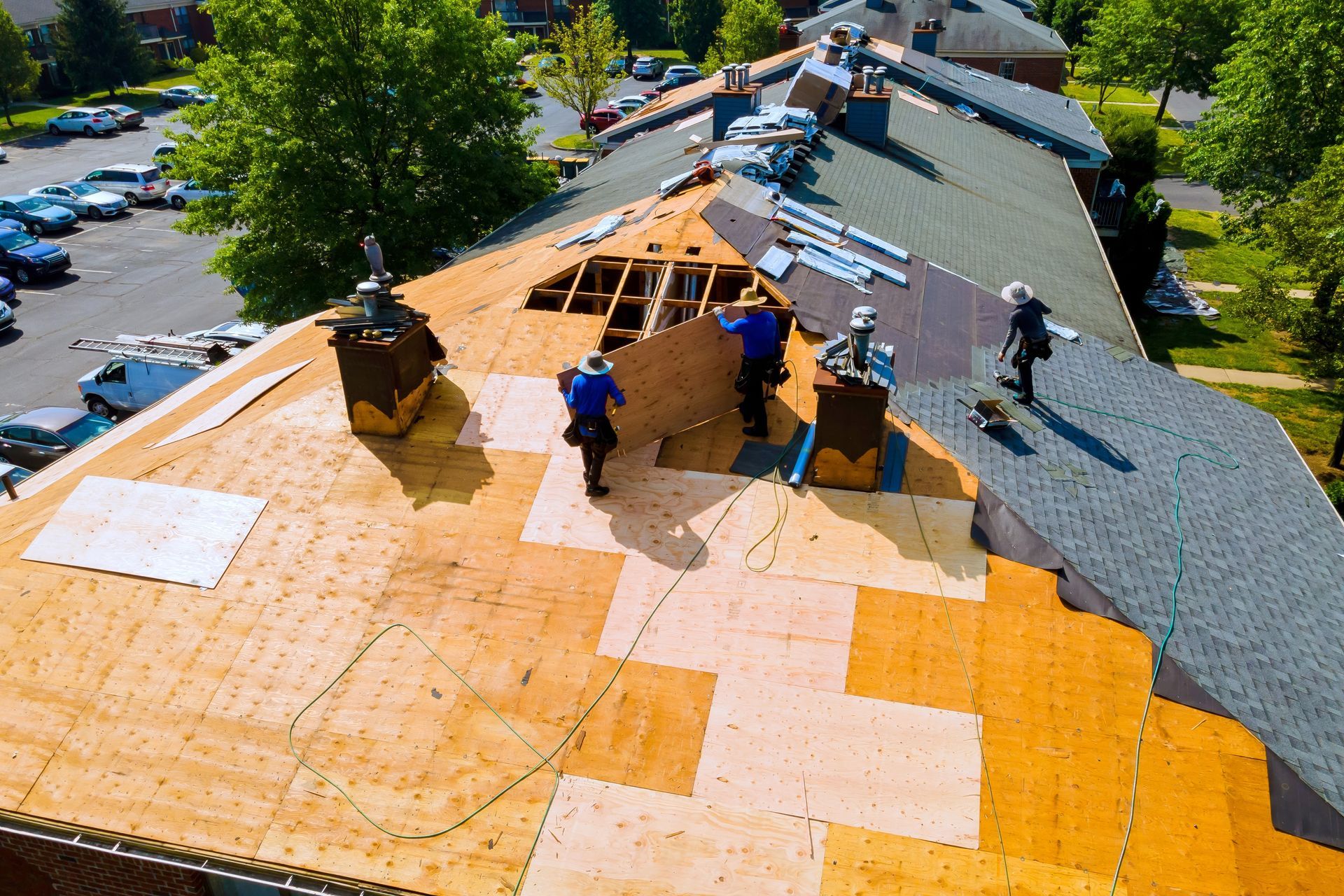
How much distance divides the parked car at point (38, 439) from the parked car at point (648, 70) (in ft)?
185

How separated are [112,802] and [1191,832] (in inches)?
408

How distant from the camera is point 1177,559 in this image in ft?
36.6

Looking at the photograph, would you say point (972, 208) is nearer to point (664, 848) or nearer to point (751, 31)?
point (664, 848)

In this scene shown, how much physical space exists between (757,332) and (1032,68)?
45103 millimetres

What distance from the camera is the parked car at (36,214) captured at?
44.9m

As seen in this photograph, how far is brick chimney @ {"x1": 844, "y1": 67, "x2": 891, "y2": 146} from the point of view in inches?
965

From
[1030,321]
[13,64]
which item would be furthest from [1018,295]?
[13,64]

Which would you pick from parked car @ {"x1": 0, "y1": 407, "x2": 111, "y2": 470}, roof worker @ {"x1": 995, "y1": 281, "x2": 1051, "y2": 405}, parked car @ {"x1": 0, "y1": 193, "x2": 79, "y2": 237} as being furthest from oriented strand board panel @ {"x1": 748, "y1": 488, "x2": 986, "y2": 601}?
parked car @ {"x1": 0, "y1": 193, "x2": 79, "y2": 237}

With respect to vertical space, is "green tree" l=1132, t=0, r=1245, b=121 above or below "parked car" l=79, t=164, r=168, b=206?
above

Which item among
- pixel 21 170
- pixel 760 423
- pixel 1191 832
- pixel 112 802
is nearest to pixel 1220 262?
pixel 760 423

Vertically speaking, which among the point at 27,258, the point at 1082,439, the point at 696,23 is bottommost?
the point at 27,258

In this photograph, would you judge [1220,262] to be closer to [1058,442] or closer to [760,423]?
[1058,442]

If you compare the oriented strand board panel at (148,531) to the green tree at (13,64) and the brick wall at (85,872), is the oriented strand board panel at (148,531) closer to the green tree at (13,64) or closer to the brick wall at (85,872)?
the brick wall at (85,872)

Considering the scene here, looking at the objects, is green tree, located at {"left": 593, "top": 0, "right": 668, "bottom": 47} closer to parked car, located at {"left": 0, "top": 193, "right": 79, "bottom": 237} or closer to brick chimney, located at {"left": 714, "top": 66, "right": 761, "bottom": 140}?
parked car, located at {"left": 0, "top": 193, "right": 79, "bottom": 237}
